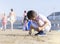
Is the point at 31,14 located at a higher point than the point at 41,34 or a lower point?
higher

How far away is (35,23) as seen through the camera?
1134 centimetres

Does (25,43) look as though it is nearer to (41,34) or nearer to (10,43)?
(10,43)

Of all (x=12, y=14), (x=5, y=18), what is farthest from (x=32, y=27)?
(x=5, y=18)

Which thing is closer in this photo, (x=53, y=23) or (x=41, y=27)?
(x=41, y=27)

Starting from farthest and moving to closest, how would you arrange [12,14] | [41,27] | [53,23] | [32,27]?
[53,23] → [12,14] → [32,27] → [41,27]

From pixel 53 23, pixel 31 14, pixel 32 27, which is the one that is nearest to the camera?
pixel 31 14

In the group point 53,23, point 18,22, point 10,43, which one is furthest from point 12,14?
point 18,22

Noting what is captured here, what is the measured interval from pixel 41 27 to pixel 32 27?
0.82m

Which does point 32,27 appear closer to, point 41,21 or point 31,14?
point 41,21

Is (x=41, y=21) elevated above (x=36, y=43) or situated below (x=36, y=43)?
above

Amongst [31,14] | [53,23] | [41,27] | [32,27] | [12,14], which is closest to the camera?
[31,14]

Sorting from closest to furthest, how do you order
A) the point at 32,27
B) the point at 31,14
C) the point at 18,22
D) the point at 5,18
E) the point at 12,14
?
the point at 31,14 < the point at 32,27 < the point at 12,14 < the point at 5,18 < the point at 18,22

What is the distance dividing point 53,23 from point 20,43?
17927mm

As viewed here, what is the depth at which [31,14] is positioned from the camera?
31.0 feet
